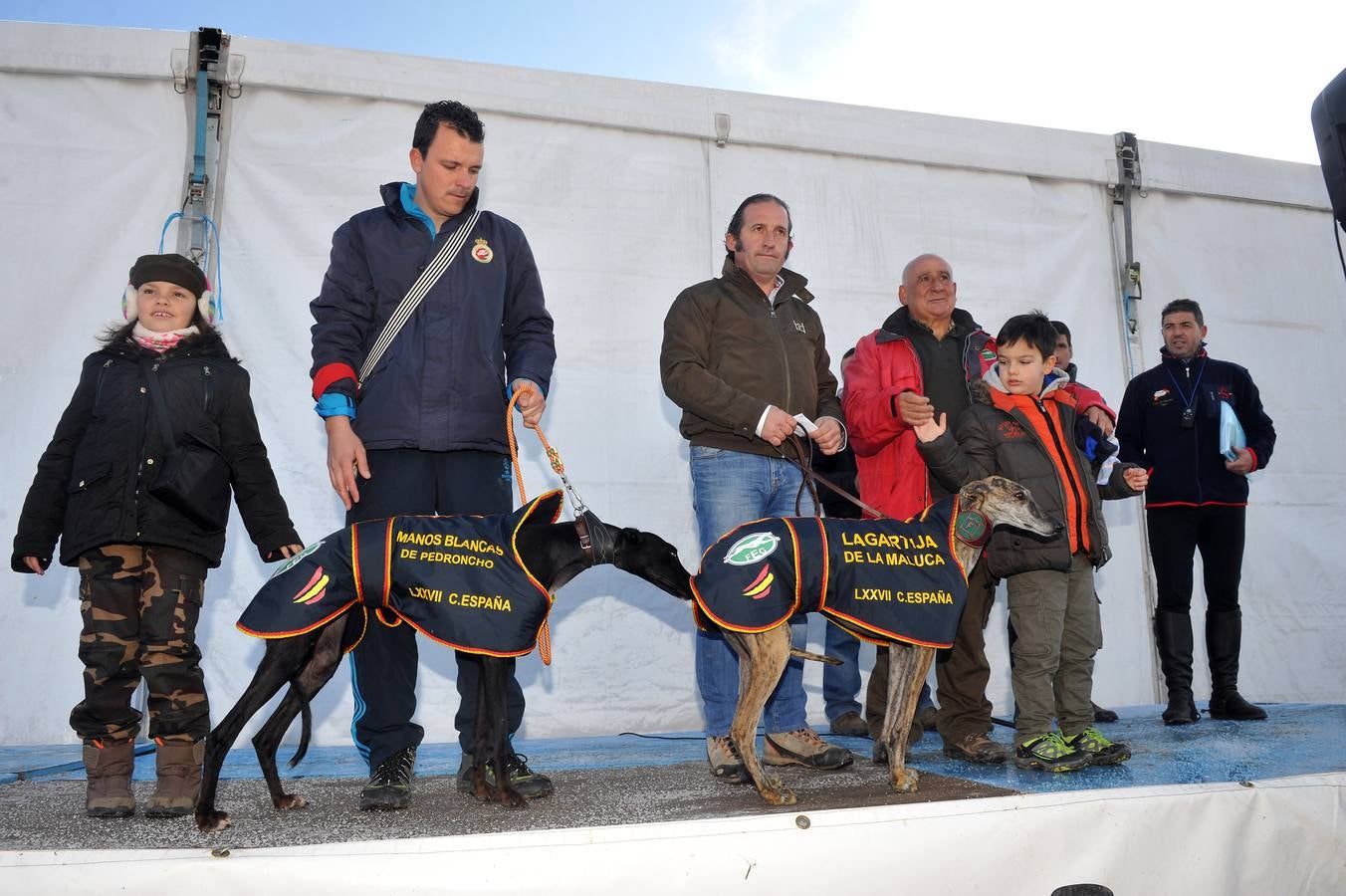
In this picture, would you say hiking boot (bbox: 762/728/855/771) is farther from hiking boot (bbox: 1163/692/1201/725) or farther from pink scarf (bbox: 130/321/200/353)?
pink scarf (bbox: 130/321/200/353)

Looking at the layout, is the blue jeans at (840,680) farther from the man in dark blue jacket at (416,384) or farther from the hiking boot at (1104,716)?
the man in dark blue jacket at (416,384)

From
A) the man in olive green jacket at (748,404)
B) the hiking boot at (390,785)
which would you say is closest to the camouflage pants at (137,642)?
the hiking boot at (390,785)

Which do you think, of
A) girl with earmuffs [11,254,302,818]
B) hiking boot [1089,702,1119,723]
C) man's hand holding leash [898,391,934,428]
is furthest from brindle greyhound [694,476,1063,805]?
hiking boot [1089,702,1119,723]

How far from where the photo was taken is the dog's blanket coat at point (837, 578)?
2.71m

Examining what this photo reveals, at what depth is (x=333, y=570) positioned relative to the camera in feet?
8.36

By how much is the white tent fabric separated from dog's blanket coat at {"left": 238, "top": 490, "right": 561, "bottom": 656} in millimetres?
2251

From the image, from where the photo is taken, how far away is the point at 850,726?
455 centimetres

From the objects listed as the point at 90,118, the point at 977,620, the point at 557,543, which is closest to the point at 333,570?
the point at 557,543

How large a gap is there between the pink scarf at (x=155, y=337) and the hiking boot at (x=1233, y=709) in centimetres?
451

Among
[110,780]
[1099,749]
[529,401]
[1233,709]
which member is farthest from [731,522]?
[1233,709]

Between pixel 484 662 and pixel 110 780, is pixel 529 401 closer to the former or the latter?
pixel 484 662

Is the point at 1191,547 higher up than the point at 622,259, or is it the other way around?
the point at 622,259

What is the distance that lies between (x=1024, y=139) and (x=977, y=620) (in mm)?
3252

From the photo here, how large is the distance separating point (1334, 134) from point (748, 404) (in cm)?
213
